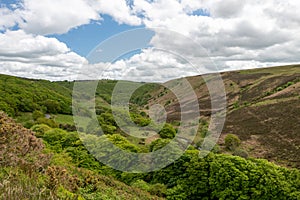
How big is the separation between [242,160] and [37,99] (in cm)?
11049

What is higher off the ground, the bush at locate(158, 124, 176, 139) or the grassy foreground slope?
the grassy foreground slope

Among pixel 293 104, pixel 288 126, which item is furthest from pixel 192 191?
pixel 293 104

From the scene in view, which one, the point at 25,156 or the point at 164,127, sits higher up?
the point at 25,156

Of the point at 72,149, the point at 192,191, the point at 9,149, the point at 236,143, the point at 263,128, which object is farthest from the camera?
the point at 263,128

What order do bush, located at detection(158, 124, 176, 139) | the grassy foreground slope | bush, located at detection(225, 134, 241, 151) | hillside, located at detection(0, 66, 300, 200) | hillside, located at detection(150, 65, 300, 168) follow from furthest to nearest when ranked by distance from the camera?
1. bush, located at detection(158, 124, 176, 139)
2. bush, located at detection(225, 134, 241, 151)
3. hillside, located at detection(150, 65, 300, 168)
4. hillside, located at detection(0, 66, 300, 200)
5. the grassy foreground slope

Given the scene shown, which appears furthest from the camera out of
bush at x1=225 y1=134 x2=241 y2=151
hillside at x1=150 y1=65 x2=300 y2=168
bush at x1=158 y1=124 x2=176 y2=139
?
bush at x1=158 y1=124 x2=176 y2=139

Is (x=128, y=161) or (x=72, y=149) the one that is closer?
(x=128, y=161)

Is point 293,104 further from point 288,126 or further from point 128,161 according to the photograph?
point 128,161

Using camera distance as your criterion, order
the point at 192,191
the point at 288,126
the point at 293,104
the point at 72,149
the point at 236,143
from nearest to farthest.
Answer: the point at 192,191
the point at 72,149
the point at 236,143
the point at 288,126
the point at 293,104

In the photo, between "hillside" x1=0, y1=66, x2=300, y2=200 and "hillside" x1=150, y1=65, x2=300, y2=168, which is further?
"hillside" x1=150, y1=65, x2=300, y2=168

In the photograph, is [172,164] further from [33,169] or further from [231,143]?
[33,169]

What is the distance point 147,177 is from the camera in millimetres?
33094

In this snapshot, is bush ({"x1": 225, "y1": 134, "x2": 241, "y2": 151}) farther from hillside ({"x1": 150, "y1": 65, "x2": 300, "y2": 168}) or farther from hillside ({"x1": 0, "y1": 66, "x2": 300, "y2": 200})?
hillside ({"x1": 150, "y1": 65, "x2": 300, "y2": 168})

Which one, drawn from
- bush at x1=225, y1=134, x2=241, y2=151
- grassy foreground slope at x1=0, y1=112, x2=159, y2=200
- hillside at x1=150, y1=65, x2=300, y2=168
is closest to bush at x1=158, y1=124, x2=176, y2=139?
hillside at x1=150, y1=65, x2=300, y2=168
